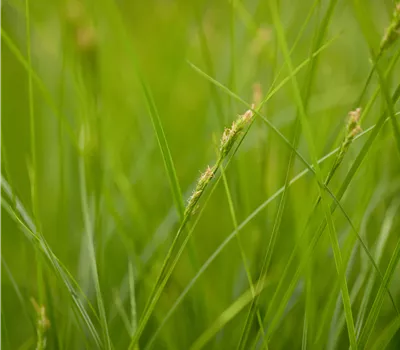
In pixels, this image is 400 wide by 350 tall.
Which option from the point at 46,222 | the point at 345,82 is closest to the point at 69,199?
the point at 46,222

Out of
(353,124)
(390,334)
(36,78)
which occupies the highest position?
(36,78)

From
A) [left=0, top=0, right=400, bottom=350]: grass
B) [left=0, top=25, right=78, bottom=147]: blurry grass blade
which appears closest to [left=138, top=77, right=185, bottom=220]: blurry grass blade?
[left=0, top=0, right=400, bottom=350]: grass

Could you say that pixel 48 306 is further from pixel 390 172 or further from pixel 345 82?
pixel 345 82

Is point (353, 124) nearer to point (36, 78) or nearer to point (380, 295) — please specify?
point (380, 295)

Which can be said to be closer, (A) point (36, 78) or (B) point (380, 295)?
(B) point (380, 295)

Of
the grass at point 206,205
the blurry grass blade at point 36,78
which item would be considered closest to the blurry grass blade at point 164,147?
the grass at point 206,205

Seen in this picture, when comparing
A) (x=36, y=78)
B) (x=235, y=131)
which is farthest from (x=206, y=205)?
(x=235, y=131)

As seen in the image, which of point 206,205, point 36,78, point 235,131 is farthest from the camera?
point 206,205

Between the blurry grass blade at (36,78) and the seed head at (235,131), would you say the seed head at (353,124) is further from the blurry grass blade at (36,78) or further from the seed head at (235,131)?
the blurry grass blade at (36,78)
